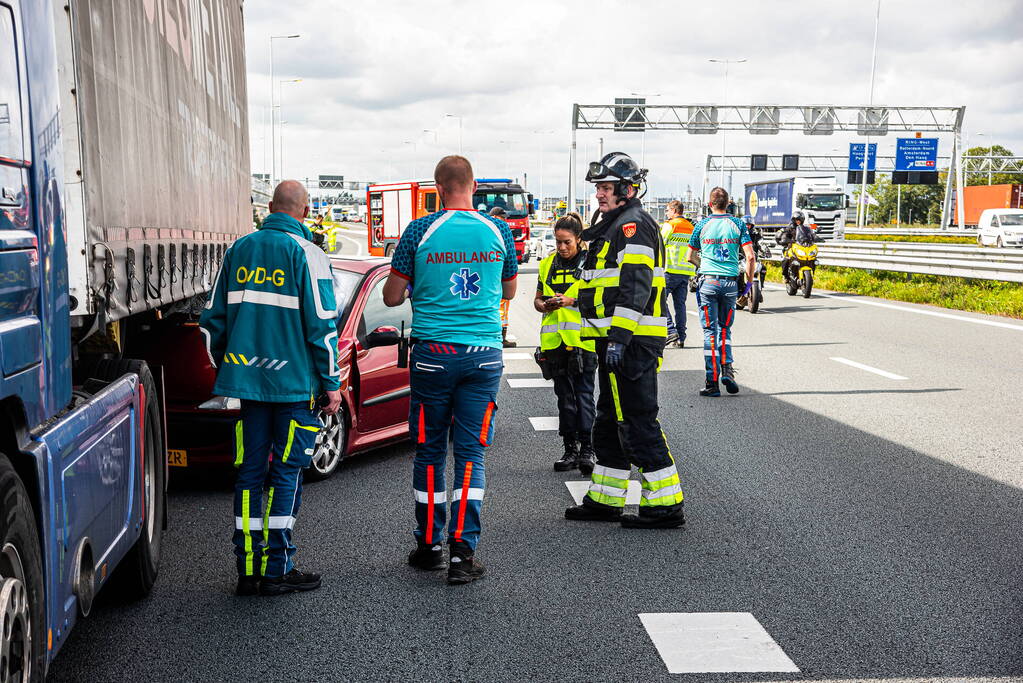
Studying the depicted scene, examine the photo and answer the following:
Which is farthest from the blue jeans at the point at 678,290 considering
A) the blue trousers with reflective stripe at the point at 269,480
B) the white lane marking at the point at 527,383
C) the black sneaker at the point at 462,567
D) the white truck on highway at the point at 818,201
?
the white truck on highway at the point at 818,201

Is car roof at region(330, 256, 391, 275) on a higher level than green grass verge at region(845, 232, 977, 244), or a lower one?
higher

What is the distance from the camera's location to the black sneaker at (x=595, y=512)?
6.22m

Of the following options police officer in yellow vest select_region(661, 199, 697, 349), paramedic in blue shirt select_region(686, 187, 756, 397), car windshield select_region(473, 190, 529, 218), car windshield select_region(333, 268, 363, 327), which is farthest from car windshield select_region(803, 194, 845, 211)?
car windshield select_region(333, 268, 363, 327)

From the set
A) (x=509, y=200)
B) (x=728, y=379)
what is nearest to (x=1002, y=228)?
(x=509, y=200)

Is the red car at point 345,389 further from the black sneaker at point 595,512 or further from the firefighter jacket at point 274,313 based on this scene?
the black sneaker at point 595,512

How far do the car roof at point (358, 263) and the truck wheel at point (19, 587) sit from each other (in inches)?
201

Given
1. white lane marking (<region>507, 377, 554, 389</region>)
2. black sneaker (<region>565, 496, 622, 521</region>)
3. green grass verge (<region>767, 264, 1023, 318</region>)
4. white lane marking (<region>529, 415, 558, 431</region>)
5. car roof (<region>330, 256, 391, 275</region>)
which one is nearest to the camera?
black sneaker (<region>565, 496, 622, 521</region>)

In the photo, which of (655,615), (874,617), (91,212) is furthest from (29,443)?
(874,617)

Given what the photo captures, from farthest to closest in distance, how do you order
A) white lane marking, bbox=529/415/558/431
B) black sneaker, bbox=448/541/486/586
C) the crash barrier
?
the crash barrier < white lane marking, bbox=529/415/558/431 < black sneaker, bbox=448/541/486/586

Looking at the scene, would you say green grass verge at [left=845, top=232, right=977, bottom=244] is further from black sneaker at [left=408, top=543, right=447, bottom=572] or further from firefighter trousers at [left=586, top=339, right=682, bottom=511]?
black sneaker at [left=408, top=543, right=447, bottom=572]

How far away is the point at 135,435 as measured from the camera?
14.8 ft

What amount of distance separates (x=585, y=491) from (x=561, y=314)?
4.32 feet

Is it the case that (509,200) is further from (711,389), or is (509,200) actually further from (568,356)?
(568,356)

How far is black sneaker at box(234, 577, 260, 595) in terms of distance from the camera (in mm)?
4922
